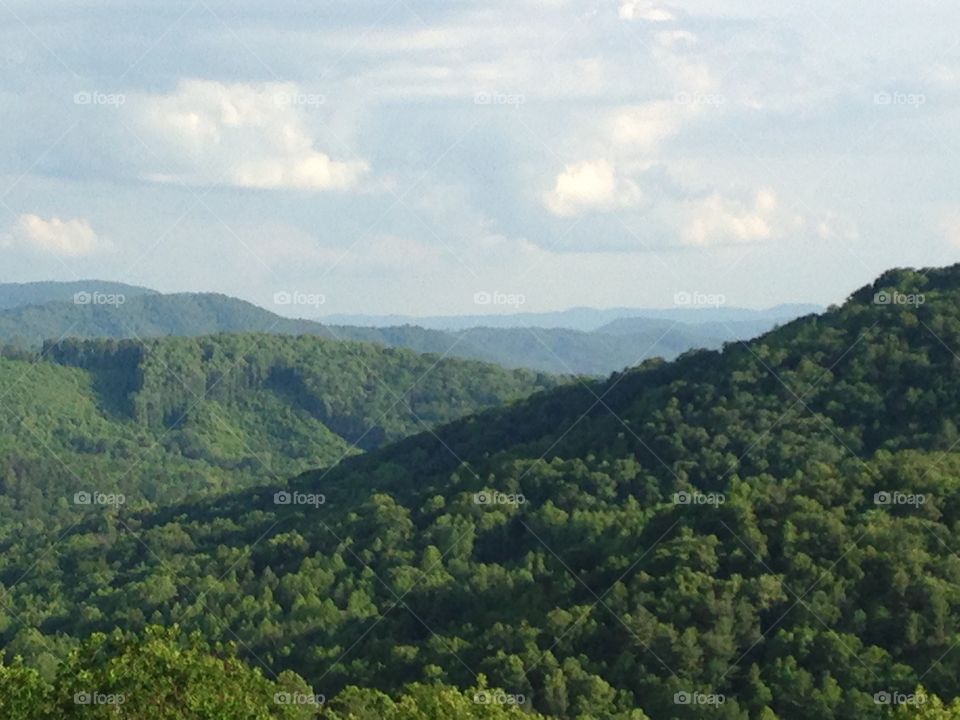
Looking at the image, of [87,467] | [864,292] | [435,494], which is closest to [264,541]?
[435,494]

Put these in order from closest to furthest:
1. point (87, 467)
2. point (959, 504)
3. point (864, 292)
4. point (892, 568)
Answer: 1. point (892, 568)
2. point (959, 504)
3. point (864, 292)
4. point (87, 467)

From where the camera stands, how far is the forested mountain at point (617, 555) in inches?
1769

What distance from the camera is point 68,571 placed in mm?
102312

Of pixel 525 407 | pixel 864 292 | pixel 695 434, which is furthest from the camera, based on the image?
pixel 525 407

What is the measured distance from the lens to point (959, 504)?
174 ft

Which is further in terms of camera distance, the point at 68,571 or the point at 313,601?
the point at 68,571

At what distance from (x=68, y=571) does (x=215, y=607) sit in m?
30.4

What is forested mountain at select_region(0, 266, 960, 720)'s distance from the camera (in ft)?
147

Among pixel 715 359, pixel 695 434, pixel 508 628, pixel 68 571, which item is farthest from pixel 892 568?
pixel 68 571

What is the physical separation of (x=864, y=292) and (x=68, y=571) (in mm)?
51561

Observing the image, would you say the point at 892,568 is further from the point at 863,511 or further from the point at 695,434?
the point at 695,434

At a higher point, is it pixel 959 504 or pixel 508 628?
pixel 959 504

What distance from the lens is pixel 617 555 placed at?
55.4 metres

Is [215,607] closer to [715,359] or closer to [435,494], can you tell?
[435,494]
